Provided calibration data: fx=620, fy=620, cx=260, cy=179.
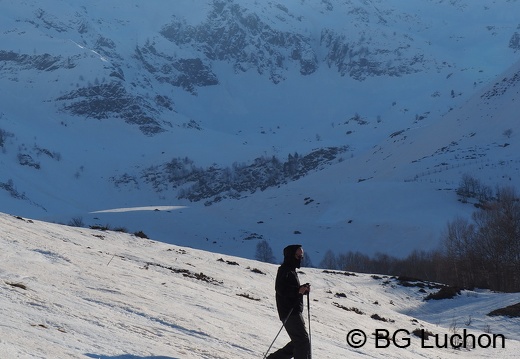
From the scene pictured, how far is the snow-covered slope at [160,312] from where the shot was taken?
10148 millimetres

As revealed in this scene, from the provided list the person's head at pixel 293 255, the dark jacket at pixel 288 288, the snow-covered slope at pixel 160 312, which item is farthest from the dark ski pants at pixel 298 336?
the snow-covered slope at pixel 160 312

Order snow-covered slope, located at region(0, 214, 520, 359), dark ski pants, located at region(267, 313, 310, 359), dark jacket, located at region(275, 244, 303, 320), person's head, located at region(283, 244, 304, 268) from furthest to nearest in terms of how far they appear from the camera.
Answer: person's head, located at region(283, 244, 304, 268)
dark jacket, located at region(275, 244, 303, 320)
dark ski pants, located at region(267, 313, 310, 359)
snow-covered slope, located at region(0, 214, 520, 359)

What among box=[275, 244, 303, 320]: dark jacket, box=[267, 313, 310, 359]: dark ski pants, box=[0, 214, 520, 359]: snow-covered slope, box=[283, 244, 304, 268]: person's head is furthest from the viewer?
box=[283, 244, 304, 268]: person's head

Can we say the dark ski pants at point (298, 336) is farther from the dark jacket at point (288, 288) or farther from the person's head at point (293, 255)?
the person's head at point (293, 255)

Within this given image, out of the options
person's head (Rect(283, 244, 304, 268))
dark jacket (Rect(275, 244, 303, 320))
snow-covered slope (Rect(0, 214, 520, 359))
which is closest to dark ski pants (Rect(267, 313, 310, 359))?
dark jacket (Rect(275, 244, 303, 320))

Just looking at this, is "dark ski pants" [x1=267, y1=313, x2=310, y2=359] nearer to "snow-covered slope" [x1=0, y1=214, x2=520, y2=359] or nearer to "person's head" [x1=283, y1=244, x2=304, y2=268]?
"person's head" [x1=283, y1=244, x2=304, y2=268]

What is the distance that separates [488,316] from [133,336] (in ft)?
71.6

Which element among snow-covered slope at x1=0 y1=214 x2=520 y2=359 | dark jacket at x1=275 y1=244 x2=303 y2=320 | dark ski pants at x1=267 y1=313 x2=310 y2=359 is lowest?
snow-covered slope at x1=0 y1=214 x2=520 y2=359

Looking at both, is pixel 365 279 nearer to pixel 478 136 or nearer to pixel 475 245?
pixel 475 245

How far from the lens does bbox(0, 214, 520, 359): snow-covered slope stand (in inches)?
400

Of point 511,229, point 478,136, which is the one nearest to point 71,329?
point 511,229

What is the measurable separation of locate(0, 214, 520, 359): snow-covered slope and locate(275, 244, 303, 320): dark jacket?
5.12 ft

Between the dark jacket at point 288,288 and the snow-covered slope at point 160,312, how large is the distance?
1.56m

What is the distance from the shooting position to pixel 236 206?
422 feet
